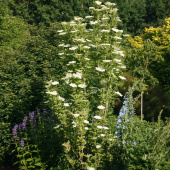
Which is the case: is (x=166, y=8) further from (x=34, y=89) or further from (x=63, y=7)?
(x=34, y=89)

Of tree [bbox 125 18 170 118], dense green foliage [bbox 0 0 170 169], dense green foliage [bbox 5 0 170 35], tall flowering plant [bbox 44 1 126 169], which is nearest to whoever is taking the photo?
dense green foliage [bbox 0 0 170 169]

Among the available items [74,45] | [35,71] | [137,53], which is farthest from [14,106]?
[137,53]

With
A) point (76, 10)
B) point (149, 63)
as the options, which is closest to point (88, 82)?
point (149, 63)

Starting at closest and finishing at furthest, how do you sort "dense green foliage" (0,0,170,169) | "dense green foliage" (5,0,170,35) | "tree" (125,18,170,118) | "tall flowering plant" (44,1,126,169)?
"dense green foliage" (0,0,170,169) → "tall flowering plant" (44,1,126,169) → "tree" (125,18,170,118) → "dense green foliage" (5,0,170,35)

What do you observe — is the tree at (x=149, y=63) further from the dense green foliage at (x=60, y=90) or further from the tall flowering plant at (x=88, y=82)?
the tall flowering plant at (x=88, y=82)

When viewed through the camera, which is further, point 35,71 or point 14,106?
point 35,71

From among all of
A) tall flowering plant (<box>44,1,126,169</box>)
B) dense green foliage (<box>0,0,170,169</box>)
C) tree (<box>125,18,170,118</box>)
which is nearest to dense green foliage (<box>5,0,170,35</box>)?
dense green foliage (<box>0,0,170,169</box>)

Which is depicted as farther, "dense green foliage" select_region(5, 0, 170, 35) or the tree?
"dense green foliage" select_region(5, 0, 170, 35)

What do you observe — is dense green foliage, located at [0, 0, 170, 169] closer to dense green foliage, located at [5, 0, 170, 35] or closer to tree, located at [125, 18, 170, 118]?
tree, located at [125, 18, 170, 118]

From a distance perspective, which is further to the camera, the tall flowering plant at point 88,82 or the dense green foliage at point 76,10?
the dense green foliage at point 76,10

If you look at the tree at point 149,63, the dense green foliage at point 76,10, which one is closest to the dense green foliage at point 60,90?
the tree at point 149,63

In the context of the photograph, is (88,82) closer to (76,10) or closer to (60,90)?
(60,90)

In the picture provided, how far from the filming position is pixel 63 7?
21.4 m

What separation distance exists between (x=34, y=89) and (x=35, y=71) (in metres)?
0.48
